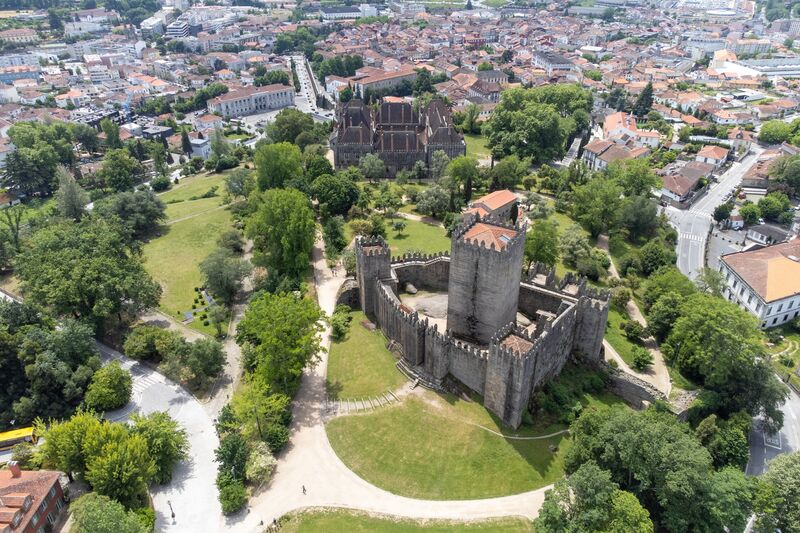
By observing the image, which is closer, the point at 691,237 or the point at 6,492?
the point at 6,492

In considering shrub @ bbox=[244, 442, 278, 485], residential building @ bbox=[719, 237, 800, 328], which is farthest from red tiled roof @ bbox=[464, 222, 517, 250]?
residential building @ bbox=[719, 237, 800, 328]

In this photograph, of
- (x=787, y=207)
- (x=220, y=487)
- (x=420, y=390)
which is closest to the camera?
(x=220, y=487)

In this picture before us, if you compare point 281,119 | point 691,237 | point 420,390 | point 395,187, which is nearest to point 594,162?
point 691,237

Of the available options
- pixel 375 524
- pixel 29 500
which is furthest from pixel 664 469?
pixel 29 500

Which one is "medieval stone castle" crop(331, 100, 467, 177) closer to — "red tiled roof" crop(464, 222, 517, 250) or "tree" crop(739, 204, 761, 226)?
"tree" crop(739, 204, 761, 226)

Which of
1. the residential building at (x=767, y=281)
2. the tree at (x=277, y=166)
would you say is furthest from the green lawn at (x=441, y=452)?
the tree at (x=277, y=166)

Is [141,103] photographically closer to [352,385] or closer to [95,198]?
[95,198]
